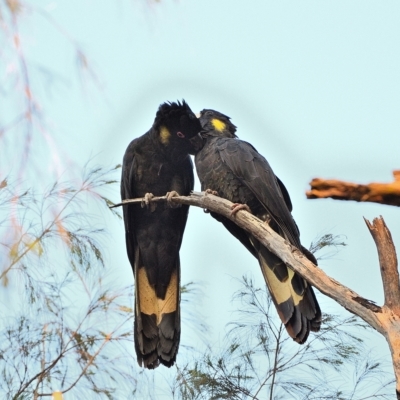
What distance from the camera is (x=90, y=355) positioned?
376 centimetres

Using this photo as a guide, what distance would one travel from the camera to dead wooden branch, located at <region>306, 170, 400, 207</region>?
8.64 ft

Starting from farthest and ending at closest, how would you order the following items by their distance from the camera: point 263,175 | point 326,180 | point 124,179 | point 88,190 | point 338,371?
point 124,179
point 263,175
point 338,371
point 88,190
point 326,180

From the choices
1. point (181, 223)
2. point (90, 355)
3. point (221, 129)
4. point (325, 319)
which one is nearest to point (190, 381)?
point (90, 355)

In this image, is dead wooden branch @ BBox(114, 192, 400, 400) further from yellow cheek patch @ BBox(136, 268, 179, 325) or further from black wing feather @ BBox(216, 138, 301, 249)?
yellow cheek patch @ BBox(136, 268, 179, 325)

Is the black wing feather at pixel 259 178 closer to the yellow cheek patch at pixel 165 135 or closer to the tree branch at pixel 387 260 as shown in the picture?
the yellow cheek patch at pixel 165 135

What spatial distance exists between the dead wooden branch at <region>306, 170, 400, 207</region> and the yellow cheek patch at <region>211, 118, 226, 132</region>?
1.86 meters

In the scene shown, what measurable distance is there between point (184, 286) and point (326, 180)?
6.68ft

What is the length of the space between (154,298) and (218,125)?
1058mm

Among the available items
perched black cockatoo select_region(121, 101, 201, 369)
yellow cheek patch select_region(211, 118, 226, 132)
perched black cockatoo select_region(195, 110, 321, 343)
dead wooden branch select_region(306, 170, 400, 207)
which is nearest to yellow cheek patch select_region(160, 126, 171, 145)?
perched black cockatoo select_region(121, 101, 201, 369)

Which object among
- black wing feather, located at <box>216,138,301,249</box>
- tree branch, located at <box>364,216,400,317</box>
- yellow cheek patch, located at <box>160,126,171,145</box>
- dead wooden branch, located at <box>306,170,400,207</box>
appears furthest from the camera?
yellow cheek patch, located at <box>160,126,171,145</box>

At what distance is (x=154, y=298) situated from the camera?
447 cm

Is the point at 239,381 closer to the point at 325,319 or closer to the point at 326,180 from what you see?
the point at 325,319

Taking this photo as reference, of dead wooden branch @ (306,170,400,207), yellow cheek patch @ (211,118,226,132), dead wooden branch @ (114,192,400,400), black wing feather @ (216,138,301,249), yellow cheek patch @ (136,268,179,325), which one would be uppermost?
yellow cheek patch @ (211,118,226,132)

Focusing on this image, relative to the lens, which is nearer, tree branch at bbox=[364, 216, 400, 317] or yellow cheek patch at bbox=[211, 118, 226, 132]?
tree branch at bbox=[364, 216, 400, 317]
